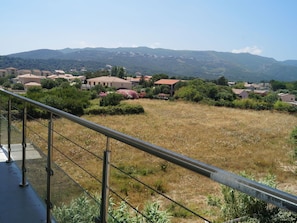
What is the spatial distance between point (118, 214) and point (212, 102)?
87.1 feet

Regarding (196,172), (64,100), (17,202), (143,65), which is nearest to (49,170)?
(17,202)

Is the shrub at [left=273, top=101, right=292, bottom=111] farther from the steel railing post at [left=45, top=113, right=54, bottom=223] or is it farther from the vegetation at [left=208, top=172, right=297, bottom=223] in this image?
the steel railing post at [left=45, top=113, right=54, bottom=223]

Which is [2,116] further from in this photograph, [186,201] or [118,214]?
[186,201]

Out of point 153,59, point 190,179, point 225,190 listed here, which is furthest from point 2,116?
point 153,59

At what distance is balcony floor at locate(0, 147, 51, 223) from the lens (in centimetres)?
163

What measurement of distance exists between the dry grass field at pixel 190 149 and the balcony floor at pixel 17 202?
0.70 metres

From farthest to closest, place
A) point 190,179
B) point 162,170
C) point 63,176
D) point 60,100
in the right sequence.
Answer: point 60,100 → point 162,170 → point 190,179 → point 63,176

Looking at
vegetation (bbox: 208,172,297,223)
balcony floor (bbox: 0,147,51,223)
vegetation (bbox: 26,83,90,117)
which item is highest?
balcony floor (bbox: 0,147,51,223)

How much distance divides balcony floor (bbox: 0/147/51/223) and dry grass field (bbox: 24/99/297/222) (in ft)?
2.30

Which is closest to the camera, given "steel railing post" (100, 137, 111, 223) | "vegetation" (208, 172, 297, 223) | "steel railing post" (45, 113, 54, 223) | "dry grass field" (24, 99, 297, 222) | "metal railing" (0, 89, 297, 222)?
"metal railing" (0, 89, 297, 222)

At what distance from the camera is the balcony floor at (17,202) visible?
163 cm

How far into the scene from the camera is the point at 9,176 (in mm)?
2221

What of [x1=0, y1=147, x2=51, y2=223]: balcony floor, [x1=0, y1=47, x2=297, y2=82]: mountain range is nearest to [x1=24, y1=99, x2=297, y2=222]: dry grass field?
[x1=0, y1=147, x2=51, y2=223]: balcony floor

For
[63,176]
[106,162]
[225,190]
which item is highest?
[106,162]
